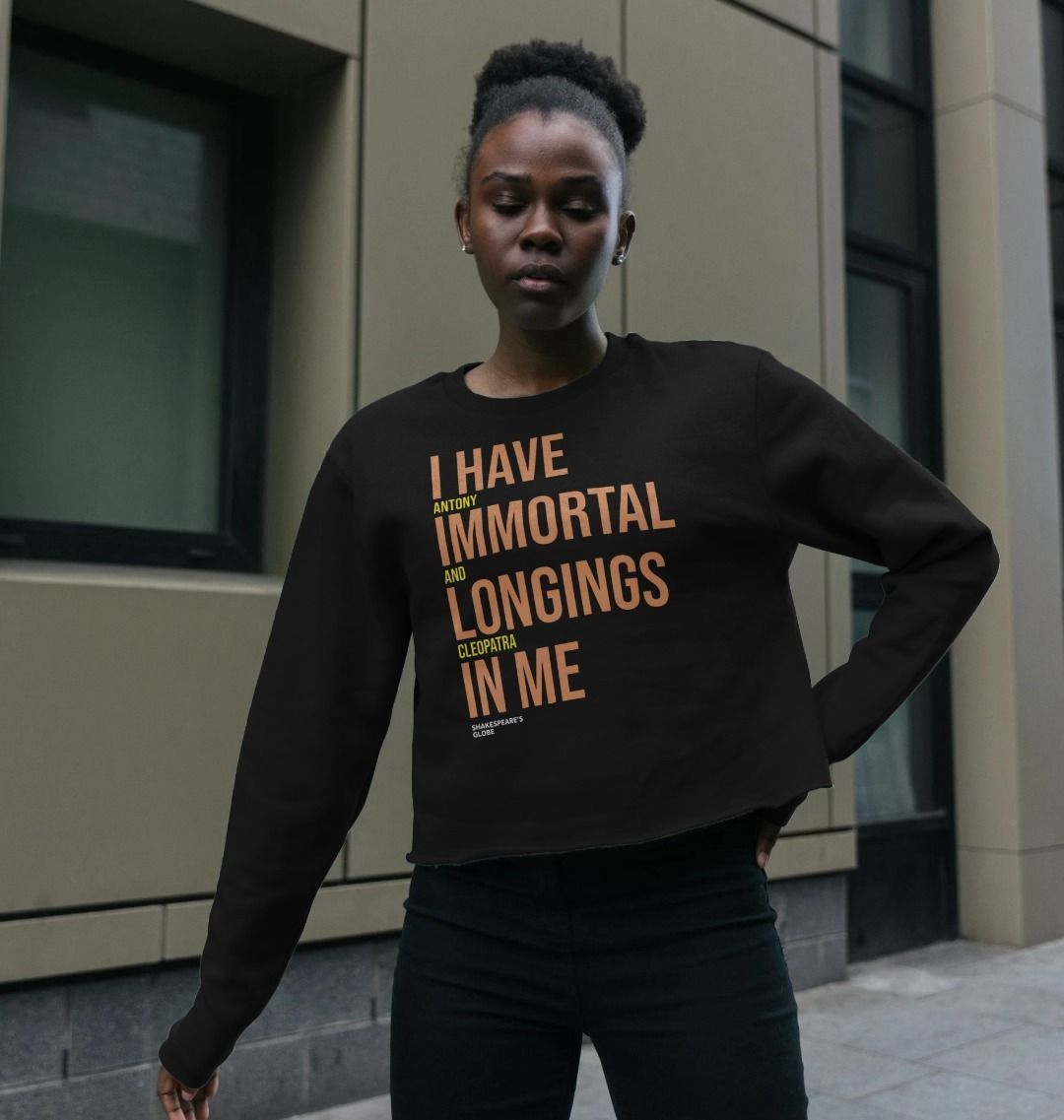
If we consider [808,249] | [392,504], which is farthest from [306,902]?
[808,249]

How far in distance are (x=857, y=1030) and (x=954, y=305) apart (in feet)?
12.4

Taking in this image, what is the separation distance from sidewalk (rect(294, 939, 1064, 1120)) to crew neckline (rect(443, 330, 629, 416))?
9.30ft

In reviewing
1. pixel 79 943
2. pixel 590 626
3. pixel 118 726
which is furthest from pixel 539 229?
pixel 79 943

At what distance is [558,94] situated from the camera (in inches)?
66.6

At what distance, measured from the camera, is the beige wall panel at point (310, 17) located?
154 inches

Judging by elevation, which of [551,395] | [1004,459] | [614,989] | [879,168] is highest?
[879,168]

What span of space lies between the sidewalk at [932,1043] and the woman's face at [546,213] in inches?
118

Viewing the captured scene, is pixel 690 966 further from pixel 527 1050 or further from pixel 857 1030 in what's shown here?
pixel 857 1030

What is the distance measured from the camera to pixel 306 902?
1.75 metres

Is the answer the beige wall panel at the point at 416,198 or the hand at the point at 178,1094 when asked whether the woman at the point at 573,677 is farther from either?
the beige wall panel at the point at 416,198

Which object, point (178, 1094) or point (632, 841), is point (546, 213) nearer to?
point (632, 841)

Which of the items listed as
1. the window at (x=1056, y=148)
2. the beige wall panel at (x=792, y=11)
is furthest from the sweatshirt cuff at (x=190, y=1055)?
the window at (x=1056, y=148)

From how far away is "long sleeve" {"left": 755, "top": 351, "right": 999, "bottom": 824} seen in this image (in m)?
1.59

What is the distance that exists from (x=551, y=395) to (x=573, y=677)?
0.36 metres
